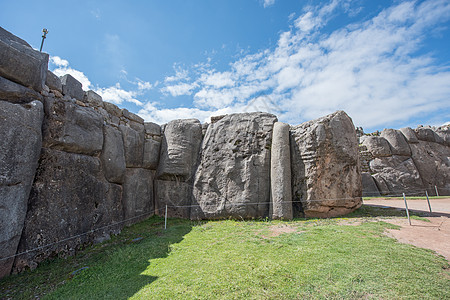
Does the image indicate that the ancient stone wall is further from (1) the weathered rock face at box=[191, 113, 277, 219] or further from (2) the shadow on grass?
(2) the shadow on grass

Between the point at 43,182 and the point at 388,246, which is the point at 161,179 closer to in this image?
the point at 43,182

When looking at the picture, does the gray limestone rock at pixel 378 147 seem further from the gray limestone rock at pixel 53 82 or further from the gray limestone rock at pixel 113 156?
the gray limestone rock at pixel 53 82

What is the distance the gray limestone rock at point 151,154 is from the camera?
11.3m

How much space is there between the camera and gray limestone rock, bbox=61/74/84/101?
7.42 m

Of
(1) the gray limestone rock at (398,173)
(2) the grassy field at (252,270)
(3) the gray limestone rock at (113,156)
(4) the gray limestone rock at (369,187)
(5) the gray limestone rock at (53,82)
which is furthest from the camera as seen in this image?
(4) the gray limestone rock at (369,187)

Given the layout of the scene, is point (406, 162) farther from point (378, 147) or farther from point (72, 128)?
point (72, 128)

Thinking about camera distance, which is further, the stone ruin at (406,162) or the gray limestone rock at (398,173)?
the stone ruin at (406,162)

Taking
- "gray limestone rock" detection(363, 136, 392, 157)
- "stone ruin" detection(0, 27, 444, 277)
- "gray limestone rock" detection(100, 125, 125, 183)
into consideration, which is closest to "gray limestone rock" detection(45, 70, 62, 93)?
"stone ruin" detection(0, 27, 444, 277)

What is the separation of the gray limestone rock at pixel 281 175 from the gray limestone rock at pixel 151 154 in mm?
6168

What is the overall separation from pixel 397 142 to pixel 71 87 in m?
21.2

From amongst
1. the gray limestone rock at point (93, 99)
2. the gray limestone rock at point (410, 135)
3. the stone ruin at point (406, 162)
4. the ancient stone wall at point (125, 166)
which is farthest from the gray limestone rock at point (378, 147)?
the gray limestone rock at point (93, 99)

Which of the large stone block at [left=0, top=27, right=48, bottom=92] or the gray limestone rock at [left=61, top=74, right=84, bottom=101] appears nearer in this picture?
the large stone block at [left=0, top=27, right=48, bottom=92]

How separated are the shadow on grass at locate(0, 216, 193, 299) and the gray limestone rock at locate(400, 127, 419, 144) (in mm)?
19304

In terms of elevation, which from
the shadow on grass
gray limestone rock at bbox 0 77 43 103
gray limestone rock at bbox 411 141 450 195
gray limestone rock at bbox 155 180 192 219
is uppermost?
gray limestone rock at bbox 0 77 43 103
